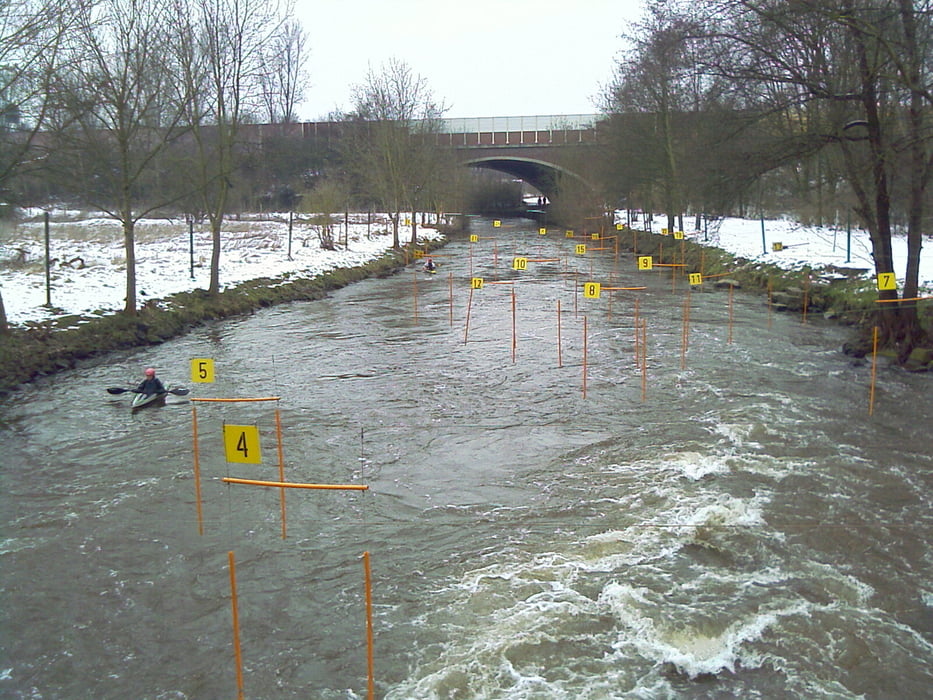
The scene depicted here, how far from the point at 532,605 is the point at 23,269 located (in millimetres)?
23794

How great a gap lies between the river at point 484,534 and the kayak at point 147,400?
0.29 metres

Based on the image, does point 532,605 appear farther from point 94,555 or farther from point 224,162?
point 224,162

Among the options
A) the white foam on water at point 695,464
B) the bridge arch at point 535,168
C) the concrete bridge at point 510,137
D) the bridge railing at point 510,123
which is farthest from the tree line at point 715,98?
the bridge railing at point 510,123

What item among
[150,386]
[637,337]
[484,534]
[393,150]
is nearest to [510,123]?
[393,150]

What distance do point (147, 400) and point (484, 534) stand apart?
349 inches

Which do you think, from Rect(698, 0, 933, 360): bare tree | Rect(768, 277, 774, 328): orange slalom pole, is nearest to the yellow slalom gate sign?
Rect(698, 0, 933, 360): bare tree

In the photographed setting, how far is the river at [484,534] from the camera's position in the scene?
294 inches

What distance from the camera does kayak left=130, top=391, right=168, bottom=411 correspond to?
1588 centimetres

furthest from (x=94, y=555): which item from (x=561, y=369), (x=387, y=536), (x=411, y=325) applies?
(x=411, y=325)

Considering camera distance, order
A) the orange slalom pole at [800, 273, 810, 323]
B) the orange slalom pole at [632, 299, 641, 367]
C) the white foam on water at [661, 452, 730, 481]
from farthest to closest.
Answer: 1. the orange slalom pole at [800, 273, 810, 323]
2. the orange slalom pole at [632, 299, 641, 367]
3. the white foam on water at [661, 452, 730, 481]

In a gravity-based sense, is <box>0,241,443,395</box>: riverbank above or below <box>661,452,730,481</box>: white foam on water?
above

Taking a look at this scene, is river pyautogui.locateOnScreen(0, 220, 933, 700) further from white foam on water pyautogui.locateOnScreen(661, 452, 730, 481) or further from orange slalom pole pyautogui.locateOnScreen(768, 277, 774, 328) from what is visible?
orange slalom pole pyautogui.locateOnScreen(768, 277, 774, 328)

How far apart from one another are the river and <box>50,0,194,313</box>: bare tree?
5439mm

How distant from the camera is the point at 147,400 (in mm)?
15938
